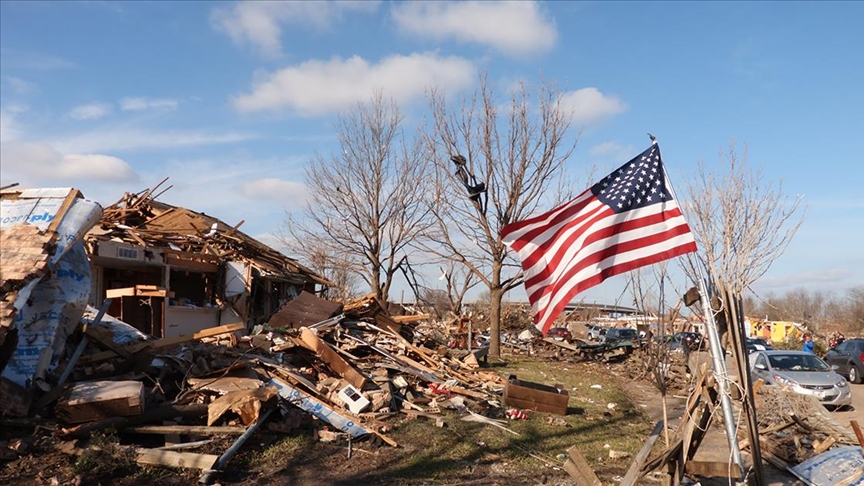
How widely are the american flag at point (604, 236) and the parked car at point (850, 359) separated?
68.7 ft

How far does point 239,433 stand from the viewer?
8992mm

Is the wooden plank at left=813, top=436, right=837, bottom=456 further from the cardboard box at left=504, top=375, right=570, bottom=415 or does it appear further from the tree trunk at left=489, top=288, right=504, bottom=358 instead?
the tree trunk at left=489, top=288, right=504, bottom=358

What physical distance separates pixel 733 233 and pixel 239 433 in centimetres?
2217

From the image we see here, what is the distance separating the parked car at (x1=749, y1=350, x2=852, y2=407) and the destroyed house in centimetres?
1526

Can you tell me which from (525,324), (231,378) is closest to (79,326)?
(231,378)

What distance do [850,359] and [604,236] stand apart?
71.3 feet

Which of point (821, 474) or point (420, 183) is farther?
point (420, 183)

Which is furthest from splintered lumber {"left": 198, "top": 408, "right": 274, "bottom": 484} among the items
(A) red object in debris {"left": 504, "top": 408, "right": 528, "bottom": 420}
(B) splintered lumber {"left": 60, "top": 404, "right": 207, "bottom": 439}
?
(A) red object in debris {"left": 504, "top": 408, "right": 528, "bottom": 420}

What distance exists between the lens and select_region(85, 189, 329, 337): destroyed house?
17.8 metres

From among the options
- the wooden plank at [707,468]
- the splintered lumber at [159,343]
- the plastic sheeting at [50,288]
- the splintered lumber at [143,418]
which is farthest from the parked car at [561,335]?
the wooden plank at [707,468]

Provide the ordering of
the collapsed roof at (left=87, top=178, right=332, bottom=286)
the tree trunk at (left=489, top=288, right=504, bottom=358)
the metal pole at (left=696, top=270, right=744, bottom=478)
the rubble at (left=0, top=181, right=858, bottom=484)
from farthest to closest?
the tree trunk at (left=489, top=288, right=504, bottom=358) < the collapsed roof at (left=87, top=178, right=332, bottom=286) < the rubble at (left=0, top=181, right=858, bottom=484) < the metal pole at (left=696, top=270, right=744, bottom=478)

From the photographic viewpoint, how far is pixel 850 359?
23.6 m

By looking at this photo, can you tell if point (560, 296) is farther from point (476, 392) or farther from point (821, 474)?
point (476, 392)

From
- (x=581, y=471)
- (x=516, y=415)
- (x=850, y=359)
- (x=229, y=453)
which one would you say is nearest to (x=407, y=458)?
(x=229, y=453)
